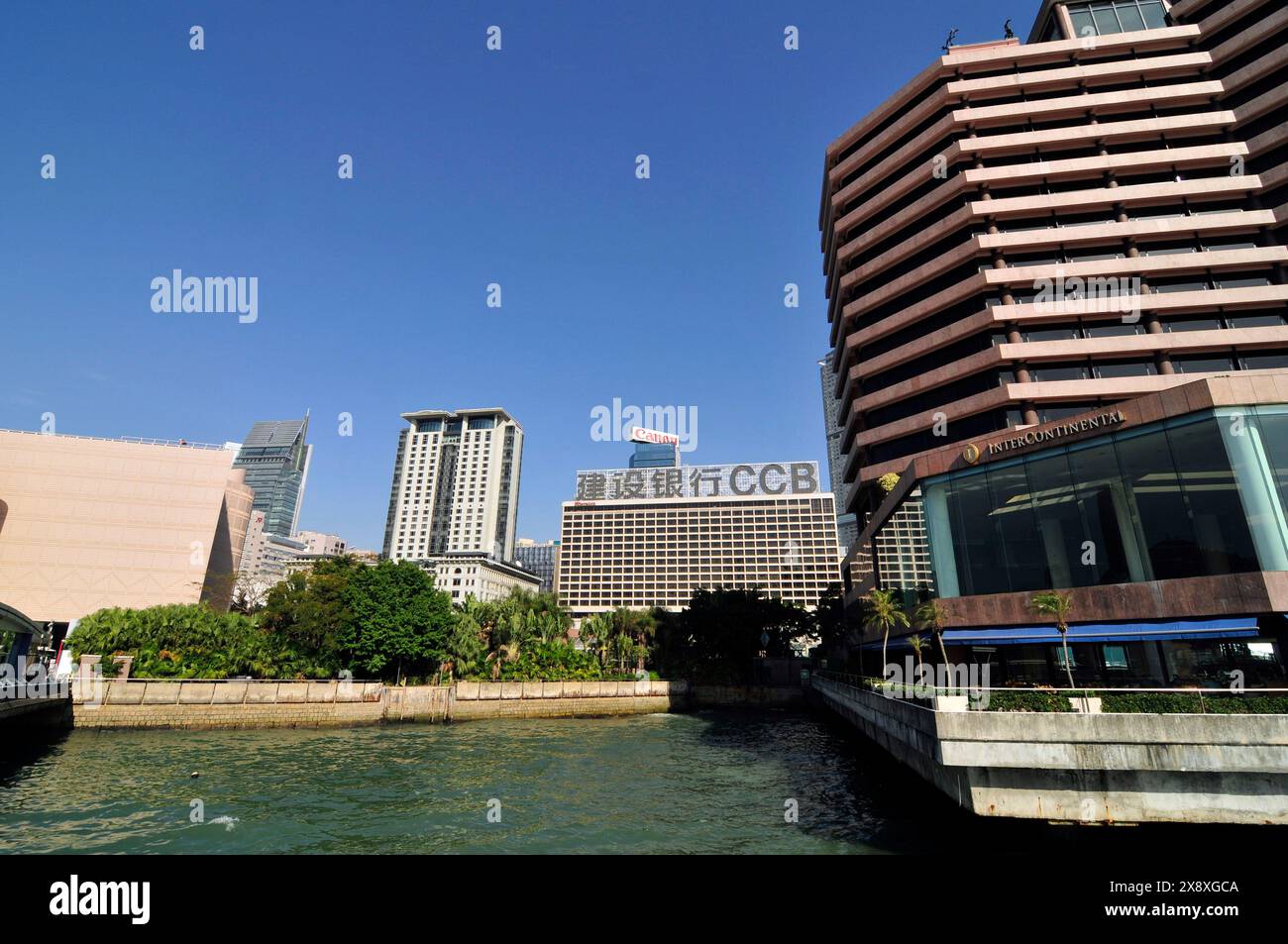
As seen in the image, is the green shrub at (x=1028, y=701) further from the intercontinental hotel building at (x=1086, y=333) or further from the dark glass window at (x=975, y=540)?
the dark glass window at (x=975, y=540)

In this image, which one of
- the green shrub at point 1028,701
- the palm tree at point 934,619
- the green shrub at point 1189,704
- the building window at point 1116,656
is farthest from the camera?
the palm tree at point 934,619

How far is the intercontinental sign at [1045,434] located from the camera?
1228 inches

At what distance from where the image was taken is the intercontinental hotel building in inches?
1098

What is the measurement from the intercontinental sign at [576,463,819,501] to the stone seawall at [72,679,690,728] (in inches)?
4432

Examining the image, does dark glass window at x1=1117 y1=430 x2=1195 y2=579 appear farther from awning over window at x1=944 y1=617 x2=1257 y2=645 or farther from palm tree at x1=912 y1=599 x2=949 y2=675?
palm tree at x1=912 y1=599 x2=949 y2=675

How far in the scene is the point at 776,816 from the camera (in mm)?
24656

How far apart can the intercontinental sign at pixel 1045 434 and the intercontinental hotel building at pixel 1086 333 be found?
13cm

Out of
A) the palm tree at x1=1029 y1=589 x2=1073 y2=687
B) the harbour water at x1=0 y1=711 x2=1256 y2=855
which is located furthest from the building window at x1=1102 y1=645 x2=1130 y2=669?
the harbour water at x1=0 y1=711 x2=1256 y2=855

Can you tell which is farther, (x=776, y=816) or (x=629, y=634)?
(x=629, y=634)

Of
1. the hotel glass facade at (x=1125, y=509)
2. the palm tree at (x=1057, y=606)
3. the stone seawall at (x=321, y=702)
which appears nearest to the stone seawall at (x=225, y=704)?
the stone seawall at (x=321, y=702)

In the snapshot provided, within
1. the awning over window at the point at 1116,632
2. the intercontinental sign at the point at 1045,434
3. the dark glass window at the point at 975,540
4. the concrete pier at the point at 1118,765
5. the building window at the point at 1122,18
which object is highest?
the building window at the point at 1122,18
